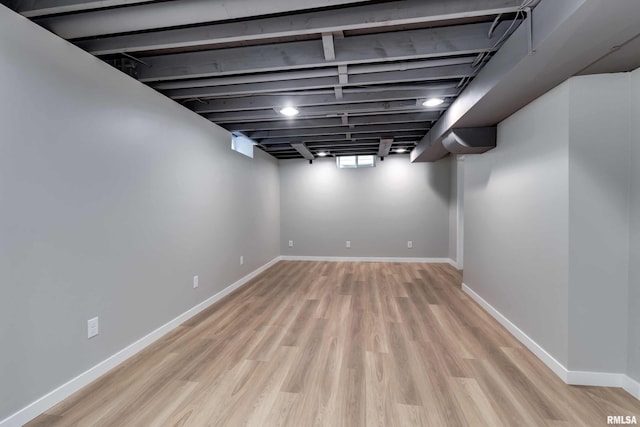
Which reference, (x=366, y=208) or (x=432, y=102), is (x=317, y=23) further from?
(x=366, y=208)

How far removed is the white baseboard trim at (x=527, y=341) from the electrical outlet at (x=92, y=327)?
10.7ft

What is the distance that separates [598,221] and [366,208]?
4114 mm

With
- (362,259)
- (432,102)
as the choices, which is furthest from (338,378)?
(362,259)

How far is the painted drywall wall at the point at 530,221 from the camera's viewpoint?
6.20 ft

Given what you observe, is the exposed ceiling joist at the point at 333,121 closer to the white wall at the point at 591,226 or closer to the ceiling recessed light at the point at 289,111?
the ceiling recessed light at the point at 289,111

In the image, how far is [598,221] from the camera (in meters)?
1.77

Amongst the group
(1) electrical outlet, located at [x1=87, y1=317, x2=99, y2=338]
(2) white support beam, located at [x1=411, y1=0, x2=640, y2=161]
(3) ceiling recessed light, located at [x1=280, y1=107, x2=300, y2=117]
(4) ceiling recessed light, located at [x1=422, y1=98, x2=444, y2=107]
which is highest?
(4) ceiling recessed light, located at [x1=422, y1=98, x2=444, y2=107]

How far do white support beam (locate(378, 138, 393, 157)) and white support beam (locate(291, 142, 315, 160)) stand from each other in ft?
4.37

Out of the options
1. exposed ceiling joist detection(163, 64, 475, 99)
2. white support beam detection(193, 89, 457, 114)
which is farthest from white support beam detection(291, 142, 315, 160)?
exposed ceiling joist detection(163, 64, 475, 99)

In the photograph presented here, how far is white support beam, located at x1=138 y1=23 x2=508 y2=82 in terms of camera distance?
1.84 metres

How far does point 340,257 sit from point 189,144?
3910 millimetres

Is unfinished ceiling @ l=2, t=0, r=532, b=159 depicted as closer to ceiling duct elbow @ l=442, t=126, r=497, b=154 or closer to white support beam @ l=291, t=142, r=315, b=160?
ceiling duct elbow @ l=442, t=126, r=497, b=154

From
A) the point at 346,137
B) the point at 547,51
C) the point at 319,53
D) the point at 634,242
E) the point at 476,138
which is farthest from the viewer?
the point at 346,137

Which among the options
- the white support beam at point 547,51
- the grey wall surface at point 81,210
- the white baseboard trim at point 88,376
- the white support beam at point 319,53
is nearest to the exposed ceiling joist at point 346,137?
the grey wall surface at point 81,210
